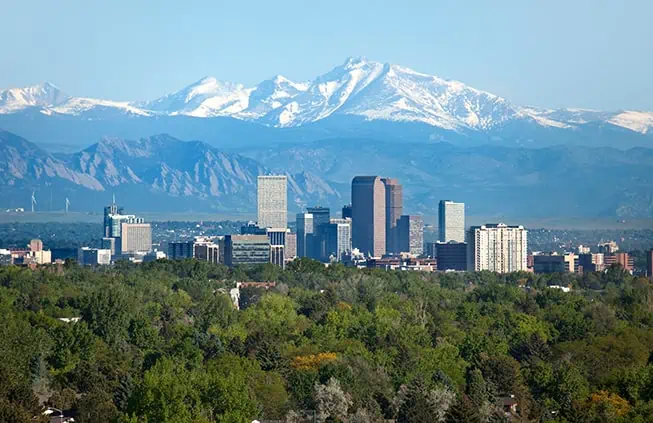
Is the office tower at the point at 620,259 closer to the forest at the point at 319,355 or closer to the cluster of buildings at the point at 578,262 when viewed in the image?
the cluster of buildings at the point at 578,262

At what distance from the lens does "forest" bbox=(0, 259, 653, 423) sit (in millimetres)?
47938

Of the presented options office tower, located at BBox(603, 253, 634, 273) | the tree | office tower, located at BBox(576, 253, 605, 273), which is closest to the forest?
the tree

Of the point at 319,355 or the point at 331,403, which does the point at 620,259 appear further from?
the point at 331,403

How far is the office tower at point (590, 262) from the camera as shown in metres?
186

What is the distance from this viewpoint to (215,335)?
68.6 metres

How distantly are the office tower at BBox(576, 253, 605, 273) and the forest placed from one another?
267ft

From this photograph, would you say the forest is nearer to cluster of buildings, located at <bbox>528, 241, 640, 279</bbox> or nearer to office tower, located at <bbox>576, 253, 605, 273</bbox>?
office tower, located at <bbox>576, 253, 605, 273</bbox>

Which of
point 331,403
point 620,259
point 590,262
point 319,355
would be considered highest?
point 620,259

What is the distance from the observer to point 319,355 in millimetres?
64250

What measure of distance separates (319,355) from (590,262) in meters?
128

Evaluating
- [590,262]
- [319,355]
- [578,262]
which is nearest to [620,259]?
[590,262]

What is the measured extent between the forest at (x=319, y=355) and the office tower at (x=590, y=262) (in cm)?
8137

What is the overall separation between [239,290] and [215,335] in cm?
4326

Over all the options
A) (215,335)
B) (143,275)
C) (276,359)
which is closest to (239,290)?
(143,275)
